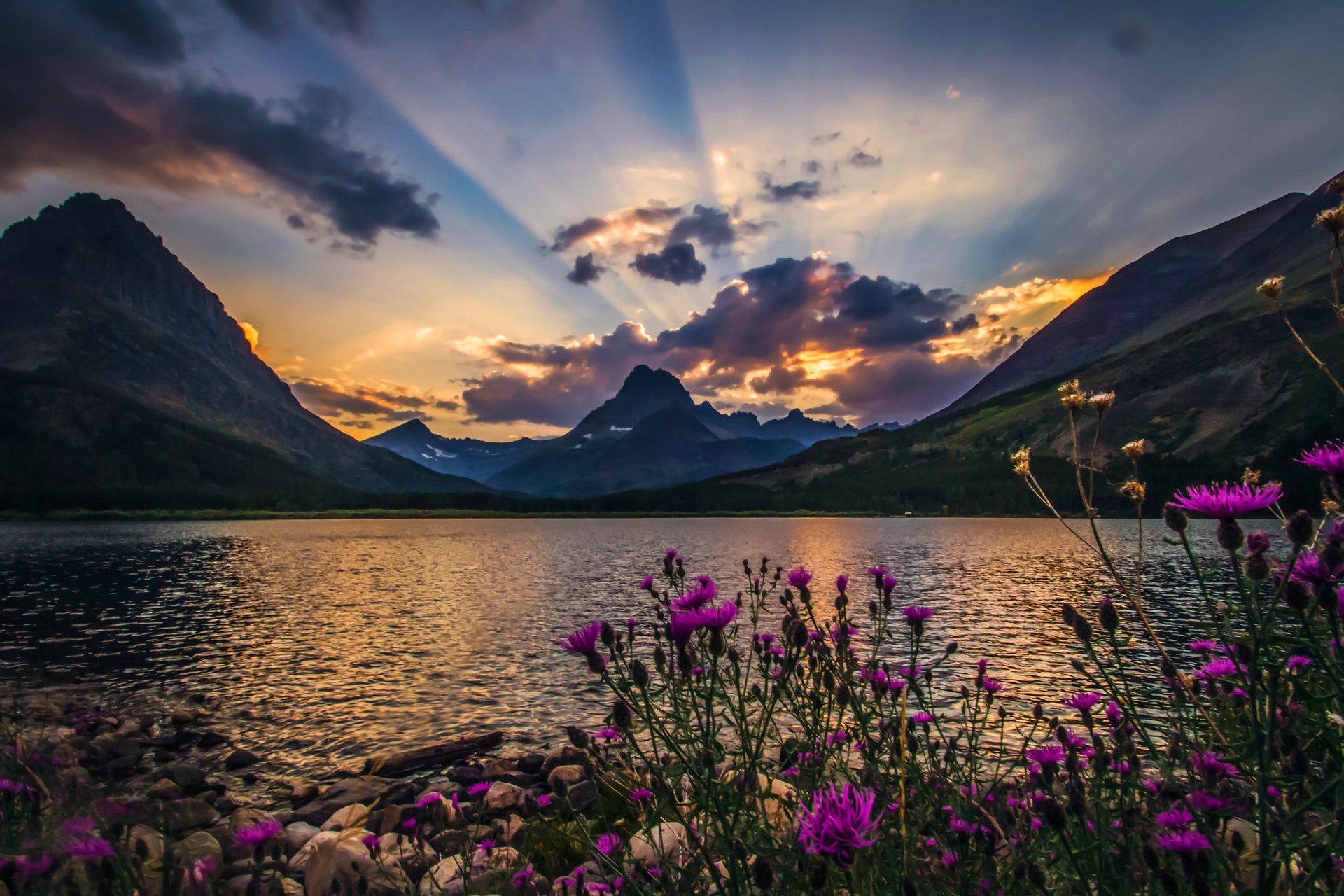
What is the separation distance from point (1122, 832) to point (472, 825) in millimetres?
9494

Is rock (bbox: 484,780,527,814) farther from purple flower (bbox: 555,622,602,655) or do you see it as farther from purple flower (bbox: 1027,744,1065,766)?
purple flower (bbox: 1027,744,1065,766)

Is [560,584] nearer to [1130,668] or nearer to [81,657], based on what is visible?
[81,657]

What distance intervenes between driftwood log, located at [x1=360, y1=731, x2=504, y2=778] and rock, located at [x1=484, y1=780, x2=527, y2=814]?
11.7 feet

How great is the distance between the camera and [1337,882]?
279 cm

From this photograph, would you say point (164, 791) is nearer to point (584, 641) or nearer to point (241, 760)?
point (241, 760)

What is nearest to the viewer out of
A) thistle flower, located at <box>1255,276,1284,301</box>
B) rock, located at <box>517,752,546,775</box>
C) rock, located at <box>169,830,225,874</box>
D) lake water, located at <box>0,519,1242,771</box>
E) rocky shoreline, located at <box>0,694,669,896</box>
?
rock, located at <box>169,830,225,874</box>

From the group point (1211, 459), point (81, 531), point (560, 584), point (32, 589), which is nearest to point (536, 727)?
point (560, 584)

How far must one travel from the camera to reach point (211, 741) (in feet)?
51.3

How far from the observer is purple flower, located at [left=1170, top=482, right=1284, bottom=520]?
2.80 m

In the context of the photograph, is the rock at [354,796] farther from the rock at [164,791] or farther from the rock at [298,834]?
the rock at [164,791]

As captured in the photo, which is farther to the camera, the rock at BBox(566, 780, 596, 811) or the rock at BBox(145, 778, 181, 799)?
the rock at BBox(145, 778, 181, 799)

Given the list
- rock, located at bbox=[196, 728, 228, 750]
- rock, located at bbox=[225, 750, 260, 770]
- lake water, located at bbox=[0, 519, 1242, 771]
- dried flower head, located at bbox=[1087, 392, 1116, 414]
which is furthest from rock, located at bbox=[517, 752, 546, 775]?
dried flower head, located at bbox=[1087, 392, 1116, 414]

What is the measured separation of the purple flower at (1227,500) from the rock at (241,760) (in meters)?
17.7

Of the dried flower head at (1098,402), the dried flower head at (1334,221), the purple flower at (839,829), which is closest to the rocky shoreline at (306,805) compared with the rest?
the purple flower at (839,829)
